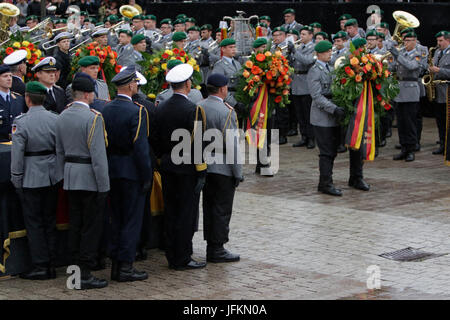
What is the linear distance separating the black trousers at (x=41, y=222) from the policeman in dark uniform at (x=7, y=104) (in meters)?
1.51

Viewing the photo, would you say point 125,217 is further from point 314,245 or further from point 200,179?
point 314,245

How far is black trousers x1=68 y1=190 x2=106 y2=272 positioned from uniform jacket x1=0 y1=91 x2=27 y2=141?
5.99 ft

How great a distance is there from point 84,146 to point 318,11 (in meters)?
15.0

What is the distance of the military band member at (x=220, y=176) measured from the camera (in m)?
9.44

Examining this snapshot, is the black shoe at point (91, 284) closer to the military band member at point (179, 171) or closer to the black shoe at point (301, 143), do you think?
the military band member at point (179, 171)

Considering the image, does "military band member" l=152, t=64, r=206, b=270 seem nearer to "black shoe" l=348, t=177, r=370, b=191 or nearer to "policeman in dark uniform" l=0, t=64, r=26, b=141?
"policeman in dark uniform" l=0, t=64, r=26, b=141

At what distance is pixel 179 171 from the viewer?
360 inches

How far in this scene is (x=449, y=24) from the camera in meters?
19.9

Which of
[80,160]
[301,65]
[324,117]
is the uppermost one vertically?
[301,65]

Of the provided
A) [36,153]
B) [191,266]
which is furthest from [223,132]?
[36,153]

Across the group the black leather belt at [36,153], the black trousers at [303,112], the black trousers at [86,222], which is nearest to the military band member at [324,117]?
the black trousers at [303,112]
